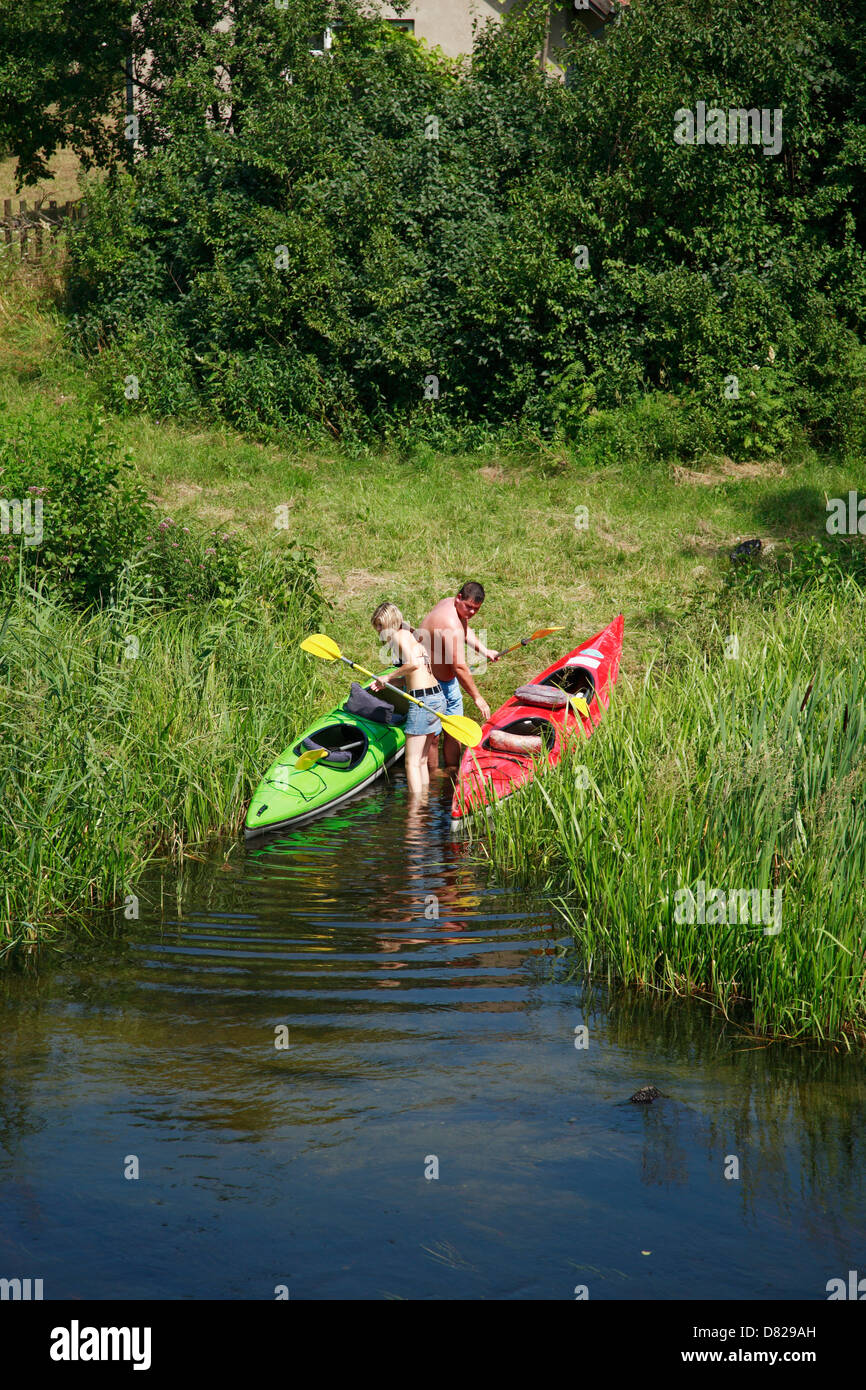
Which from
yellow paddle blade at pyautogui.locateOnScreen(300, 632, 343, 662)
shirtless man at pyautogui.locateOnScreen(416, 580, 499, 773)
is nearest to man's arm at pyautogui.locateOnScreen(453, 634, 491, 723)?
shirtless man at pyautogui.locateOnScreen(416, 580, 499, 773)

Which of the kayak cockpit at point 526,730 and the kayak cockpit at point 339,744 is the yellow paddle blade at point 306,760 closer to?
the kayak cockpit at point 339,744

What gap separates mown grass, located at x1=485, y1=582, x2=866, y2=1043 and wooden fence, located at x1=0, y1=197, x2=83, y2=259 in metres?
16.6

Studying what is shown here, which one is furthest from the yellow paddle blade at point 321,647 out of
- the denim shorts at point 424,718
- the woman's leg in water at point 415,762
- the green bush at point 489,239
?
the green bush at point 489,239

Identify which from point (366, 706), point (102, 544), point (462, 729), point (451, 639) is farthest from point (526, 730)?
point (102, 544)

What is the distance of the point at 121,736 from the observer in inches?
312

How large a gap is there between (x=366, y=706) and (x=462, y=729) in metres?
0.87

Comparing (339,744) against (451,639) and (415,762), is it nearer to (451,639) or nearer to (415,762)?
(415,762)

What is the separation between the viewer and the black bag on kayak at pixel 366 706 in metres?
10.0

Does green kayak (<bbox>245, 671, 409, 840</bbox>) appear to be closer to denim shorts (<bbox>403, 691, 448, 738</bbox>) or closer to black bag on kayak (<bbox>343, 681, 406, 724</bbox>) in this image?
black bag on kayak (<bbox>343, 681, 406, 724</bbox>)

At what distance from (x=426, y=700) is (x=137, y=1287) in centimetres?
619

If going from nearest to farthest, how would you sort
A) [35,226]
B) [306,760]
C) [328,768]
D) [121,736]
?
[121,736], [306,760], [328,768], [35,226]

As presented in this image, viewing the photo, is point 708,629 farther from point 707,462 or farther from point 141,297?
point 141,297

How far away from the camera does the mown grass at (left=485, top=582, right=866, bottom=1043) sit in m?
5.50

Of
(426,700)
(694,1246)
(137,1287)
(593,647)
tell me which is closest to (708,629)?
(593,647)
